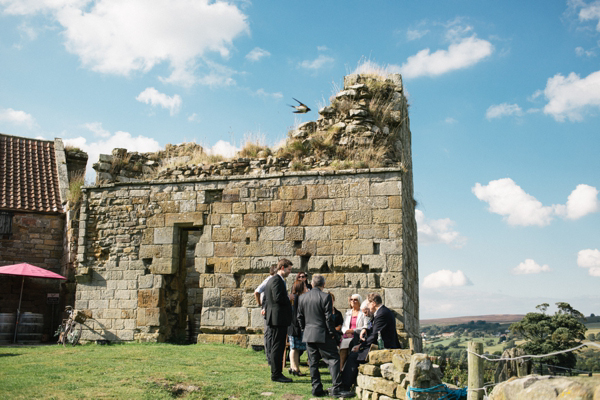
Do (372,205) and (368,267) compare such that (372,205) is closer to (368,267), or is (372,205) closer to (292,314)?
(368,267)

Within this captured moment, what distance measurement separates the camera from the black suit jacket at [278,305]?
7773mm

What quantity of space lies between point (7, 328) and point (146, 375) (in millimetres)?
8599

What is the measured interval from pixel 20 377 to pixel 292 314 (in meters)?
4.20

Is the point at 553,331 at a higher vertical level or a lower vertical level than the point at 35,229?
lower

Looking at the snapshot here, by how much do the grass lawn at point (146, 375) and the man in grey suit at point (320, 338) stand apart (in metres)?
0.34

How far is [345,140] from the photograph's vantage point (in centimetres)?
1222

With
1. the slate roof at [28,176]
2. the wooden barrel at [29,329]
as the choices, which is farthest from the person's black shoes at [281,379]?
the slate roof at [28,176]

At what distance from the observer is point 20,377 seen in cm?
779

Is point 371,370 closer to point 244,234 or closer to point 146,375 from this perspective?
point 146,375

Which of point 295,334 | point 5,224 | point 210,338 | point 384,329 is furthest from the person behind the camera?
point 5,224

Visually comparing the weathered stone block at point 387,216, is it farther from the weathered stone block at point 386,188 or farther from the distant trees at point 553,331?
the distant trees at point 553,331

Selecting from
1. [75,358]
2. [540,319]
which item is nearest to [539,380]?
[75,358]

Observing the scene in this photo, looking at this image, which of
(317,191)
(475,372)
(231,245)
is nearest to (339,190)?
(317,191)

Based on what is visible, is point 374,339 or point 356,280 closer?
point 374,339
